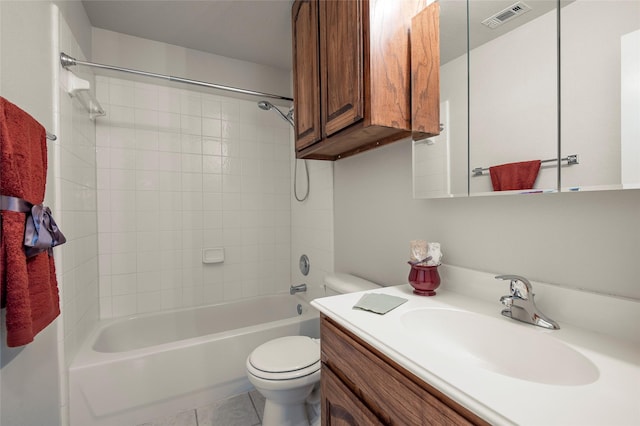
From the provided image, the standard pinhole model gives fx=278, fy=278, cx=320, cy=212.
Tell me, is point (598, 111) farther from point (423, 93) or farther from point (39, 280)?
point (39, 280)

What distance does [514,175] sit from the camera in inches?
34.6

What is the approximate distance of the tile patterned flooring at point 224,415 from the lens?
1.51 metres

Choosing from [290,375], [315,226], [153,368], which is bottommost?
[153,368]

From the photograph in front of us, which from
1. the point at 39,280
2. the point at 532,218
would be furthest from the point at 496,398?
the point at 39,280

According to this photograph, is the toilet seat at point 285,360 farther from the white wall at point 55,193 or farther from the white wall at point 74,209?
the white wall at point 74,209

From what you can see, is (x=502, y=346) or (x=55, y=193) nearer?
(x=502, y=346)

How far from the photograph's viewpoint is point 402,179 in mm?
1345

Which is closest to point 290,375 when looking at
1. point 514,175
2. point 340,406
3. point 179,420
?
point 340,406

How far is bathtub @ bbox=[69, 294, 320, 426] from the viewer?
1404 millimetres

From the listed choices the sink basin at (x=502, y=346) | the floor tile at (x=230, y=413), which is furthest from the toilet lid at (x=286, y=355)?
the sink basin at (x=502, y=346)

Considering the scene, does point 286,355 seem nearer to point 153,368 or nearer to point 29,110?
point 153,368

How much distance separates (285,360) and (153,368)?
2.54ft

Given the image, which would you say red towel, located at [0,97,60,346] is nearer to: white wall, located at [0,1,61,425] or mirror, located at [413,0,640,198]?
white wall, located at [0,1,61,425]

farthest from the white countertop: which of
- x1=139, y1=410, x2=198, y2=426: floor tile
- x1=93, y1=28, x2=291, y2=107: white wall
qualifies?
x1=93, y1=28, x2=291, y2=107: white wall
